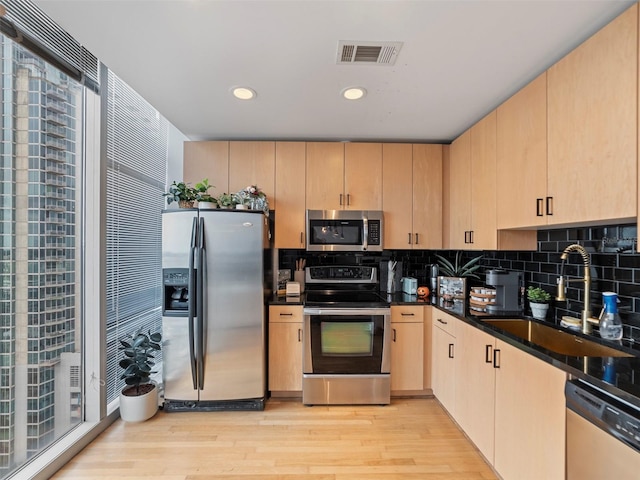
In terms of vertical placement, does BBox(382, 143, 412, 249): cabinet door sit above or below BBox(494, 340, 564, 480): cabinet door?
above

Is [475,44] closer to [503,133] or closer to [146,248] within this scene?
[503,133]

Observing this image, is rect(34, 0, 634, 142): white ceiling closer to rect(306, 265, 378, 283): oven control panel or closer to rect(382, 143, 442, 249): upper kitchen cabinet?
rect(382, 143, 442, 249): upper kitchen cabinet

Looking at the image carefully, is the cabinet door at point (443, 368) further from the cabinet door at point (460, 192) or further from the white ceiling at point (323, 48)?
the white ceiling at point (323, 48)

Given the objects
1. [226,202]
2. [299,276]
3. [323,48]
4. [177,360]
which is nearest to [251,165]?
[226,202]

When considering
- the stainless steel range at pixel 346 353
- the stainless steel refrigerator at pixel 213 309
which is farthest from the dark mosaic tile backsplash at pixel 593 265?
the stainless steel refrigerator at pixel 213 309

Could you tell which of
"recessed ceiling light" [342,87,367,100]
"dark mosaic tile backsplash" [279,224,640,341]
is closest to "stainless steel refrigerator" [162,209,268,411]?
Answer: "recessed ceiling light" [342,87,367,100]

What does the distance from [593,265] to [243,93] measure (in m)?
2.49

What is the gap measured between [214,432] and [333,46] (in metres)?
2.69

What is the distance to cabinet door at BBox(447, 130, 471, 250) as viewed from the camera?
2.62 m

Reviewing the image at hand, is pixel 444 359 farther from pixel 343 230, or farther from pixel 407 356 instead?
pixel 343 230

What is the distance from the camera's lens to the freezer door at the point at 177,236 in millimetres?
2527

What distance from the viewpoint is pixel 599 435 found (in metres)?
1.11

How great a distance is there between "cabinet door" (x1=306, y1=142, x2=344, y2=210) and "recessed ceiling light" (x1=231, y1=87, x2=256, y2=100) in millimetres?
920

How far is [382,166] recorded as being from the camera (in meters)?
3.02
